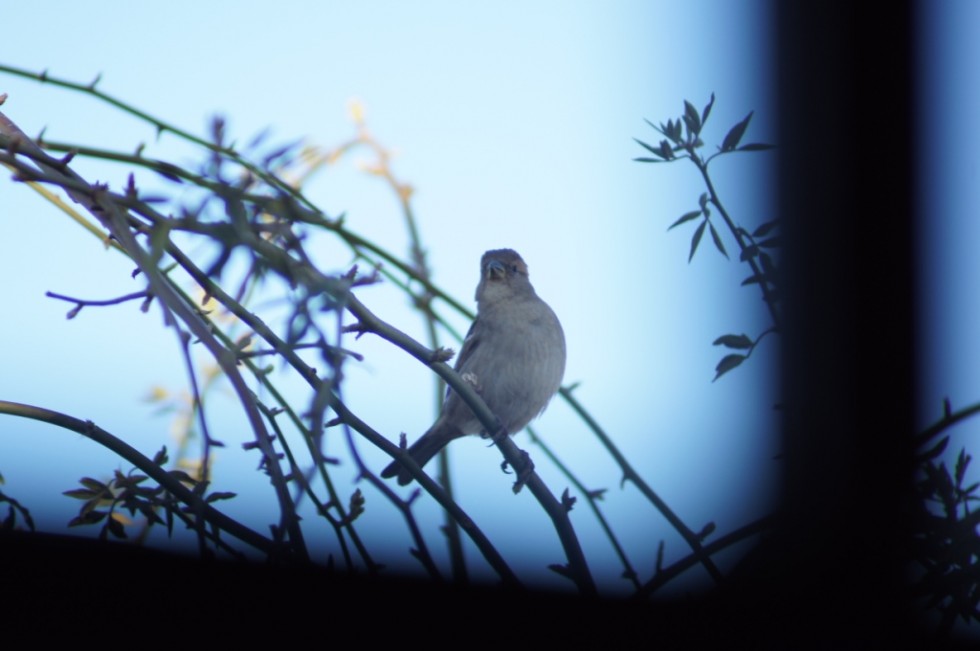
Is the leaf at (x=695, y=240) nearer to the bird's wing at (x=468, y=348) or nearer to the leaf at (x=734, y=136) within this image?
the leaf at (x=734, y=136)

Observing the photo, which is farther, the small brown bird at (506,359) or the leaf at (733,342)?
the small brown bird at (506,359)

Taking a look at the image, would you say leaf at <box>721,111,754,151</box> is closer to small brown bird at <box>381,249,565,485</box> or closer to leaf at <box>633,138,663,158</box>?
leaf at <box>633,138,663,158</box>

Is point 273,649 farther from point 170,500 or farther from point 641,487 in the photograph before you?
point 641,487

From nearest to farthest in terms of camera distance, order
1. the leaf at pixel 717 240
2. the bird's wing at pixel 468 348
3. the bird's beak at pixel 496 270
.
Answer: the leaf at pixel 717 240 < the bird's wing at pixel 468 348 < the bird's beak at pixel 496 270

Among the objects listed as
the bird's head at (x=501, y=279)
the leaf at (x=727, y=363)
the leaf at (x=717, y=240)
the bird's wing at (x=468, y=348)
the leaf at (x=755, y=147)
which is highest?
the bird's head at (x=501, y=279)

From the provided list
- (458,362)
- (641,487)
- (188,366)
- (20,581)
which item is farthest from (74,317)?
(458,362)

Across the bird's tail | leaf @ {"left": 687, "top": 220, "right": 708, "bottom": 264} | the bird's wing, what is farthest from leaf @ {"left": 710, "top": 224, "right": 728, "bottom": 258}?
the bird's wing

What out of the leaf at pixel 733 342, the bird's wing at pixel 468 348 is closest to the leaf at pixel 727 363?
the leaf at pixel 733 342

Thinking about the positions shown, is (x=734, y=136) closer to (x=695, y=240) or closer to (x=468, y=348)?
(x=695, y=240)

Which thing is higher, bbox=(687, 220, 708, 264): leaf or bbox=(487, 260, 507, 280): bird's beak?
bbox=(487, 260, 507, 280): bird's beak
